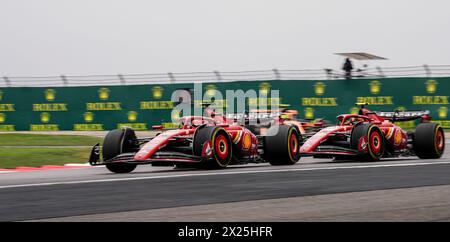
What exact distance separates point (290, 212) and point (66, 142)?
18378 millimetres

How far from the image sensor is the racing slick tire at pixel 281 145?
55.1 feet

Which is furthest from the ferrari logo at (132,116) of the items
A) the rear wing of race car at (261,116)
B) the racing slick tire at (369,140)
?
the racing slick tire at (369,140)

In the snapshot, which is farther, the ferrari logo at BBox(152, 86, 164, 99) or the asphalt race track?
the ferrari logo at BBox(152, 86, 164, 99)

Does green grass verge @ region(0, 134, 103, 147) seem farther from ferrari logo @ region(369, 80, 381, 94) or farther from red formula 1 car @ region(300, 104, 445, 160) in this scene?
red formula 1 car @ region(300, 104, 445, 160)

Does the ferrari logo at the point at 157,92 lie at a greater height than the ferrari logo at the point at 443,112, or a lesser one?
greater

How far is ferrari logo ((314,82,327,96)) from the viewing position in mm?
30453

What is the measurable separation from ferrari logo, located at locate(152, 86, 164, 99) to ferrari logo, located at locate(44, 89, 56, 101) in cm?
385

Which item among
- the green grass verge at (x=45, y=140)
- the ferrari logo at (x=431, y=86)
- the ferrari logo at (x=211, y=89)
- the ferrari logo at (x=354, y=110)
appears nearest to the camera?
the green grass verge at (x=45, y=140)

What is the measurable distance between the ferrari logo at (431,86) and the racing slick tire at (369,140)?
40.1 ft

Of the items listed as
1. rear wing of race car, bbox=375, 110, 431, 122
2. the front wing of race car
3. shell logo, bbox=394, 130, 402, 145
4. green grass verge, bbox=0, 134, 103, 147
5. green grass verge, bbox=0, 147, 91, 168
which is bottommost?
green grass verge, bbox=0, 147, 91, 168

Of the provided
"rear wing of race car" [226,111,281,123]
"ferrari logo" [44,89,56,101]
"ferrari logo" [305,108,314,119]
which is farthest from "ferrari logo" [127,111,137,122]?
"rear wing of race car" [226,111,281,123]

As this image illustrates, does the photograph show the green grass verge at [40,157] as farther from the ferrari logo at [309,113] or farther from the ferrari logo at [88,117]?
the ferrari logo at [309,113]

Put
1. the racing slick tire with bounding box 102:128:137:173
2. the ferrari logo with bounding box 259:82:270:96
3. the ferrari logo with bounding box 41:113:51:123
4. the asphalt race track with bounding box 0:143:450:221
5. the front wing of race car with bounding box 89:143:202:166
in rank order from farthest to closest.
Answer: the ferrari logo with bounding box 41:113:51:123 → the ferrari logo with bounding box 259:82:270:96 → the racing slick tire with bounding box 102:128:137:173 → the front wing of race car with bounding box 89:143:202:166 → the asphalt race track with bounding box 0:143:450:221
